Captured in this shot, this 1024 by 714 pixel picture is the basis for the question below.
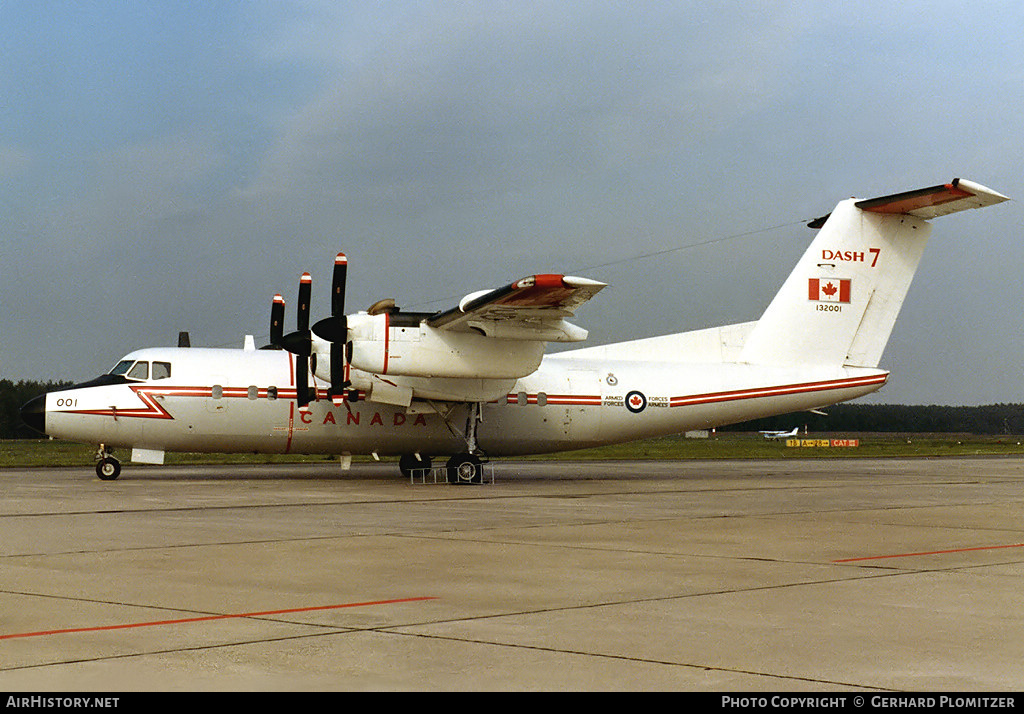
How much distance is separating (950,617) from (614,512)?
975 cm


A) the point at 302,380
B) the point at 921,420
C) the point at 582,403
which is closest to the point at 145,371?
the point at 302,380

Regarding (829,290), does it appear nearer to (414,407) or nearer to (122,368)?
(414,407)

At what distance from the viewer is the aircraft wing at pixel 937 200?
2500 centimetres

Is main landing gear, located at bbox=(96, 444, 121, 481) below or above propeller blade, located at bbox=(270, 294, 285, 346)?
below

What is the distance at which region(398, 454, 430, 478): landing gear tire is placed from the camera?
2792 cm

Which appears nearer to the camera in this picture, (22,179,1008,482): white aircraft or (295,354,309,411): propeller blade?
(22,179,1008,482): white aircraft

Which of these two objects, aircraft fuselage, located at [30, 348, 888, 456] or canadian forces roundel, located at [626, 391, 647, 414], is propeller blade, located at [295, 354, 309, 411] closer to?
aircraft fuselage, located at [30, 348, 888, 456]

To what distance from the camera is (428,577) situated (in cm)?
1023

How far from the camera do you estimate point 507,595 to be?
9164mm

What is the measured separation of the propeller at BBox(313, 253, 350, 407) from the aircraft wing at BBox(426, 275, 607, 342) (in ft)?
6.22

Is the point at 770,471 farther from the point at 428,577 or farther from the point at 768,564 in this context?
the point at 428,577

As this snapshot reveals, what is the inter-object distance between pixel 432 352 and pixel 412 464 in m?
5.07

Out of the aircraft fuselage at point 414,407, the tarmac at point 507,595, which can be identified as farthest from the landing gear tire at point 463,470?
the tarmac at point 507,595

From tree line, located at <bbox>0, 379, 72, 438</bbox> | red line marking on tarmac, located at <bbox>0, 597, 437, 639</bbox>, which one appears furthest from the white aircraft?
tree line, located at <bbox>0, 379, 72, 438</bbox>
